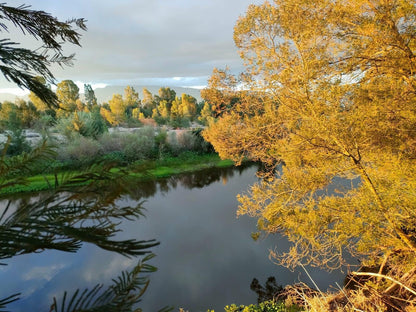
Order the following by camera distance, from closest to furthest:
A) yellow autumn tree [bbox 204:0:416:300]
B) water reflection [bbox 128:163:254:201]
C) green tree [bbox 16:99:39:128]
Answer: yellow autumn tree [bbox 204:0:416:300]
green tree [bbox 16:99:39:128]
water reflection [bbox 128:163:254:201]

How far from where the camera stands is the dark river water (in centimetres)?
709

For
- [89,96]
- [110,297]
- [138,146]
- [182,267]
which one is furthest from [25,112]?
[89,96]

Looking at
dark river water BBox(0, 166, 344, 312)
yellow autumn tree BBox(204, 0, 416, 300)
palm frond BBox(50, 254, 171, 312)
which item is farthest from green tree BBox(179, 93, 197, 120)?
palm frond BBox(50, 254, 171, 312)

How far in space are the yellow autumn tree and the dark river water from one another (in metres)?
2.58

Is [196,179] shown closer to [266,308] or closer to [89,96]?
[266,308]

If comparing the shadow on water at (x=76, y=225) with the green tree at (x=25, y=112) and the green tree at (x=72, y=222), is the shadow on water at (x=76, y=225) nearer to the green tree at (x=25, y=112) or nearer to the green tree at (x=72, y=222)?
the green tree at (x=72, y=222)

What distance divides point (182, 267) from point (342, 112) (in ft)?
22.2

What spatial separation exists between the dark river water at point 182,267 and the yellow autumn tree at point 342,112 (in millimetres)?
2580

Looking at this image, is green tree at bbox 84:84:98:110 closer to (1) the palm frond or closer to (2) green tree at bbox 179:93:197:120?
(2) green tree at bbox 179:93:197:120

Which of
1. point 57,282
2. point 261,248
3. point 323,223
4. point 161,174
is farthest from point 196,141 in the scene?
point 323,223

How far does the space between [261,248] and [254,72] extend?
626 cm

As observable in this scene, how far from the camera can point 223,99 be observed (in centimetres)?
643

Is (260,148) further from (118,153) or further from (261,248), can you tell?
(118,153)

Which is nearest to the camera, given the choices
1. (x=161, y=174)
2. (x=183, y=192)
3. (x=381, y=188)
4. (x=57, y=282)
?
(x=381, y=188)
